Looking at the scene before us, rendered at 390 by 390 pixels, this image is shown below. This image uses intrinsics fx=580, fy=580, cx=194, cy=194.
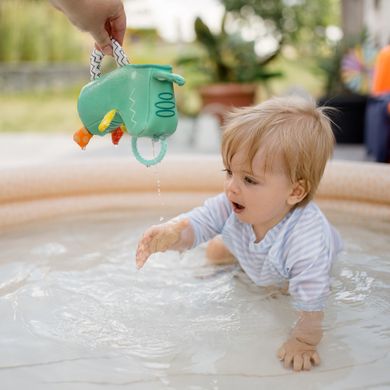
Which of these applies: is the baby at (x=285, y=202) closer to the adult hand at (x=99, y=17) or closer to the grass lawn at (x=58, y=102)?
the adult hand at (x=99, y=17)

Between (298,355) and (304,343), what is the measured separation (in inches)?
2.5

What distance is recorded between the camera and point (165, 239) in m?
1.95

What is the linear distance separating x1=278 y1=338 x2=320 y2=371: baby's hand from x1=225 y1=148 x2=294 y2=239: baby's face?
408 millimetres

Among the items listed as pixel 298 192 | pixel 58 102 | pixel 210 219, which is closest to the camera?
pixel 298 192

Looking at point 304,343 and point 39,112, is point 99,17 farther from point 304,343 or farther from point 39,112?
point 39,112

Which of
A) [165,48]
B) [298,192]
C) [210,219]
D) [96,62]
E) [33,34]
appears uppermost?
[33,34]

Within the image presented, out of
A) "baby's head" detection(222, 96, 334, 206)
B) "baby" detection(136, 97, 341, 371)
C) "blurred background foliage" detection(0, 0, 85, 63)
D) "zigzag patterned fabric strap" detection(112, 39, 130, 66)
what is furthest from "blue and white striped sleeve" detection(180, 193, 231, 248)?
"blurred background foliage" detection(0, 0, 85, 63)

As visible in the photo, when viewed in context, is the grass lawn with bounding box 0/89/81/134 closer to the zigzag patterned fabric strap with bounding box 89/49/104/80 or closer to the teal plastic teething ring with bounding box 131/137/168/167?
the zigzag patterned fabric strap with bounding box 89/49/104/80

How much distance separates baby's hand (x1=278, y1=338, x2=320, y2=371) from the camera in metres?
1.59

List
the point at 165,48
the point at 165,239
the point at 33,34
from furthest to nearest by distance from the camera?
the point at 165,48 → the point at 33,34 → the point at 165,239

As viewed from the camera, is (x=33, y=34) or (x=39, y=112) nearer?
(x=39, y=112)

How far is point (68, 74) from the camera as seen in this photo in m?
12.5

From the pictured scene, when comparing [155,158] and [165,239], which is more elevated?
[155,158]

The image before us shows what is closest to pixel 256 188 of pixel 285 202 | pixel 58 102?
pixel 285 202
